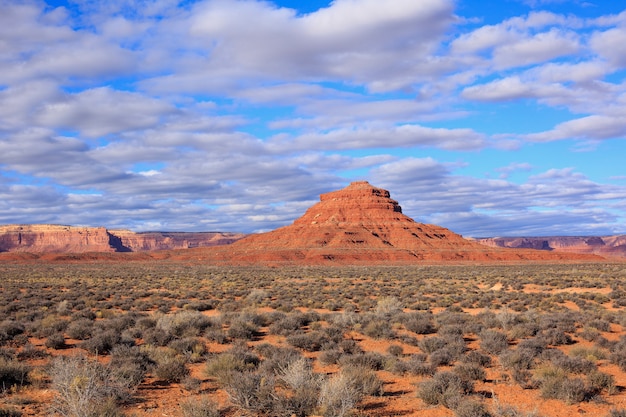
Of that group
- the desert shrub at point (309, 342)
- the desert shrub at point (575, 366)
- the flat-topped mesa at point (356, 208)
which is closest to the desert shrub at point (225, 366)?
the desert shrub at point (309, 342)

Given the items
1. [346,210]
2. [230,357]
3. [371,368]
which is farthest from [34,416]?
[346,210]

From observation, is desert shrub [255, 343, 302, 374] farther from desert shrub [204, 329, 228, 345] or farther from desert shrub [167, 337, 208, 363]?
desert shrub [204, 329, 228, 345]

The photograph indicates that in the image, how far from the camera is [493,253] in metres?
97.4

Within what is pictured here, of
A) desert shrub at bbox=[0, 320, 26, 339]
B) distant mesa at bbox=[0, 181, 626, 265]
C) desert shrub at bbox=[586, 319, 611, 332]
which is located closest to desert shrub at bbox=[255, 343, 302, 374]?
desert shrub at bbox=[0, 320, 26, 339]

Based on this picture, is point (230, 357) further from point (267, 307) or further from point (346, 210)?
point (346, 210)

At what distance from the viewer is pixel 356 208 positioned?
132m

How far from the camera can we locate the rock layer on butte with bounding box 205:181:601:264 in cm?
9319

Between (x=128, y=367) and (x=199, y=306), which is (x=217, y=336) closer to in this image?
(x=128, y=367)

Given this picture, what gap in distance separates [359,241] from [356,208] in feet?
77.8

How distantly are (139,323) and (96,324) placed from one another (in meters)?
1.44

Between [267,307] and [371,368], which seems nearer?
[371,368]

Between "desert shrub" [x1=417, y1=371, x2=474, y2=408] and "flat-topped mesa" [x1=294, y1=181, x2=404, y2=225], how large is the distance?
375 ft

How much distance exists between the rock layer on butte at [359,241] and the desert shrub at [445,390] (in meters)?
76.9

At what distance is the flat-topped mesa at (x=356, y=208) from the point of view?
127 meters
